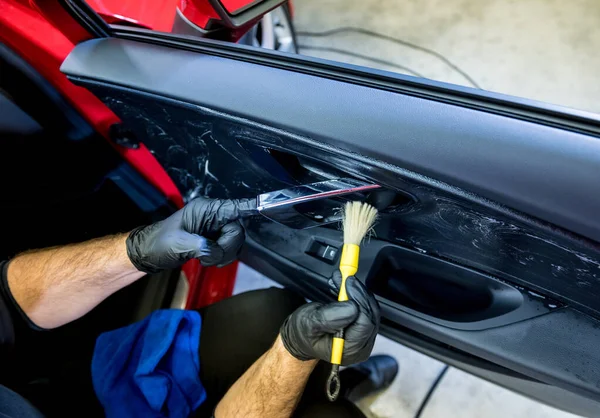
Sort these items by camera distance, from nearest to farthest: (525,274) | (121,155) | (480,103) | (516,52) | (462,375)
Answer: (480,103), (525,274), (121,155), (462,375), (516,52)

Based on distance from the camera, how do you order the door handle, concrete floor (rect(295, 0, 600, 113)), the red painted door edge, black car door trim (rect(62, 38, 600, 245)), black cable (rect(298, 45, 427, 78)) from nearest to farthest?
black car door trim (rect(62, 38, 600, 245)) < the door handle < the red painted door edge < concrete floor (rect(295, 0, 600, 113)) < black cable (rect(298, 45, 427, 78))

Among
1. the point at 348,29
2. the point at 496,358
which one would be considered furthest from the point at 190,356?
the point at 348,29

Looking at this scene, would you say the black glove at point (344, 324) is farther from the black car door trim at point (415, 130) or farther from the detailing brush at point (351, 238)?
the black car door trim at point (415, 130)

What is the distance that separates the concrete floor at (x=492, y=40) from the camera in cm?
159

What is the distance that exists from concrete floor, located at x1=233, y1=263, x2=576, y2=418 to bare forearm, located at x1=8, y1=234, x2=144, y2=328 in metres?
0.79

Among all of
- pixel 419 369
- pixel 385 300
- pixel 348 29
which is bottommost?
pixel 419 369

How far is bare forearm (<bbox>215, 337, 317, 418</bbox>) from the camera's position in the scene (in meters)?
0.83

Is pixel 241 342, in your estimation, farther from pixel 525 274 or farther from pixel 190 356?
pixel 525 274

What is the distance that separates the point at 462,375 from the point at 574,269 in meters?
0.79

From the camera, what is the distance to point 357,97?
605mm

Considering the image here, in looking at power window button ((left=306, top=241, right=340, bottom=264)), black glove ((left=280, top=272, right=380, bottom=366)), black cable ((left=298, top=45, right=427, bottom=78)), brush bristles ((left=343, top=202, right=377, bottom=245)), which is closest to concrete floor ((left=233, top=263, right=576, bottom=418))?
power window button ((left=306, top=241, right=340, bottom=264))

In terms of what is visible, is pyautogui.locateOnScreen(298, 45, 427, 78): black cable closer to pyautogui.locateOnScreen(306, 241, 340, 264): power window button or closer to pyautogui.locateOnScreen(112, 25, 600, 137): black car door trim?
pyautogui.locateOnScreen(306, 241, 340, 264): power window button

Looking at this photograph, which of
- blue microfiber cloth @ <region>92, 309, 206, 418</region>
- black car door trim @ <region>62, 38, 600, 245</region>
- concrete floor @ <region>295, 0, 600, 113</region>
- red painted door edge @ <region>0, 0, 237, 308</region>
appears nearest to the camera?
black car door trim @ <region>62, 38, 600, 245</region>

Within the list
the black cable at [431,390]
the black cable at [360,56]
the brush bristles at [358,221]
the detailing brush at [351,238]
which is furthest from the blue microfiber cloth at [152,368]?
the black cable at [360,56]
